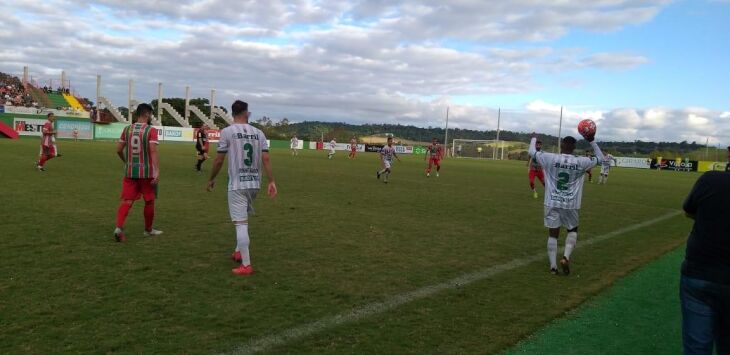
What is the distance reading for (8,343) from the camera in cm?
394

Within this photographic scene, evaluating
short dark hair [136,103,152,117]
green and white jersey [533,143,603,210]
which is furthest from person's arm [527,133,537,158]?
short dark hair [136,103,152,117]

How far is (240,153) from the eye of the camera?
6188 millimetres

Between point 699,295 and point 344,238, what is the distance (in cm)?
586

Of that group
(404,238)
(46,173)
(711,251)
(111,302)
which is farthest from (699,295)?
(46,173)

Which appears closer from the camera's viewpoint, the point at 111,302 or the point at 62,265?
the point at 111,302

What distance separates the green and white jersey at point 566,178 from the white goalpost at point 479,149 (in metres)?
74.3

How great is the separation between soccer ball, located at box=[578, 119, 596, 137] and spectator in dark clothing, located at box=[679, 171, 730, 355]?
129 inches

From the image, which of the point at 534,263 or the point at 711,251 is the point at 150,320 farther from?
the point at 534,263

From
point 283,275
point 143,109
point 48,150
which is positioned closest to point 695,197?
point 283,275

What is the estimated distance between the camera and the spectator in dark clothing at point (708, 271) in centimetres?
327

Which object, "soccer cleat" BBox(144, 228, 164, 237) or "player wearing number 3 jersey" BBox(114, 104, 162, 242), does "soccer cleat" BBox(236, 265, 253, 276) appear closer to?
"player wearing number 3 jersey" BBox(114, 104, 162, 242)

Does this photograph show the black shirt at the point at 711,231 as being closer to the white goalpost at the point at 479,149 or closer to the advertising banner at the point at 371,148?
the advertising banner at the point at 371,148

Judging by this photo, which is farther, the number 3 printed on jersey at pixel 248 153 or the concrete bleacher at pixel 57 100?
the concrete bleacher at pixel 57 100

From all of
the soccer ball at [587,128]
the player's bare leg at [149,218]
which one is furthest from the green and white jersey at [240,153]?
the soccer ball at [587,128]
